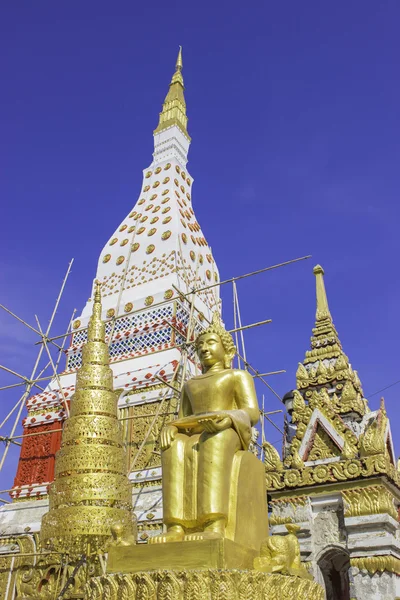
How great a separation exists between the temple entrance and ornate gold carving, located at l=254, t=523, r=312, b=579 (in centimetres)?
411

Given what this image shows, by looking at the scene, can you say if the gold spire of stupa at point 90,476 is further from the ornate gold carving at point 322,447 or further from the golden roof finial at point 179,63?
the golden roof finial at point 179,63

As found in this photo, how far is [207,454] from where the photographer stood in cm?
453

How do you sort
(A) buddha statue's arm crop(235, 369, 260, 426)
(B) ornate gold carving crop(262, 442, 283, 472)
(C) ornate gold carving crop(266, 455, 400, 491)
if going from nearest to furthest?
(A) buddha statue's arm crop(235, 369, 260, 426) < (C) ornate gold carving crop(266, 455, 400, 491) < (B) ornate gold carving crop(262, 442, 283, 472)

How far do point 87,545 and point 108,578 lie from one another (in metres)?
5.03

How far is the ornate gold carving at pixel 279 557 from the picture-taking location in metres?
4.30

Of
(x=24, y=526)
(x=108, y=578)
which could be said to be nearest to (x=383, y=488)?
(x=108, y=578)

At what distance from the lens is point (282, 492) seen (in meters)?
8.59

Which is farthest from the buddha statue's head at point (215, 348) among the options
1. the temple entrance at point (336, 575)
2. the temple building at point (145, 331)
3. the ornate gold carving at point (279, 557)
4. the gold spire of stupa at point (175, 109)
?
the gold spire of stupa at point (175, 109)

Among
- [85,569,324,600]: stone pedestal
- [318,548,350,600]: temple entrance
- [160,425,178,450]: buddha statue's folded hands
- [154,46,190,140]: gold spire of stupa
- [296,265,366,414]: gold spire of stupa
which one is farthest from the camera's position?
[154,46,190,140]: gold spire of stupa

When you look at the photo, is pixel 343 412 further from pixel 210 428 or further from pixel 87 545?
pixel 210 428

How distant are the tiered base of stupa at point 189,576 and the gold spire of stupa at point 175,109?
18.0 metres

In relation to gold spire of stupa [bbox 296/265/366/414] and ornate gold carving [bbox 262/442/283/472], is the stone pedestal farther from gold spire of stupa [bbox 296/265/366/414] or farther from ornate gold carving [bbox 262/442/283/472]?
gold spire of stupa [bbox 296/265/366/414]

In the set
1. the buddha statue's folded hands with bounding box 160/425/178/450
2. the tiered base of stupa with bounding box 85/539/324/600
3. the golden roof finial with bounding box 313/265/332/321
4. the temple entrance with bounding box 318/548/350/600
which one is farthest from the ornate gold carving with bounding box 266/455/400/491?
the buddha statue's folded hands with bounding box 160/425/178/450

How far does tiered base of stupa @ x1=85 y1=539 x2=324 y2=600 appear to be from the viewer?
3.74 metres
